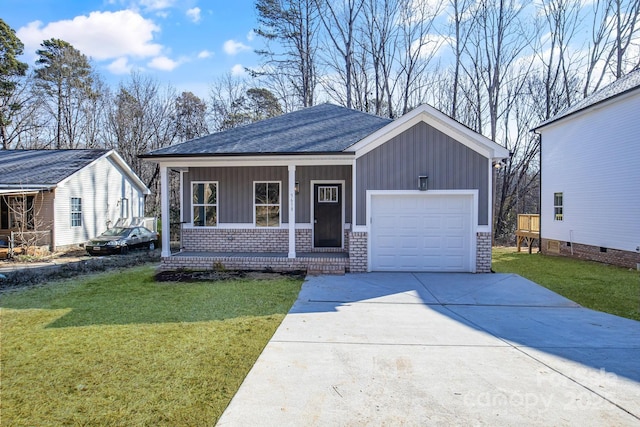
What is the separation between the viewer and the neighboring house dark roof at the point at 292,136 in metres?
9.34

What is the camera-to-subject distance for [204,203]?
11.1m

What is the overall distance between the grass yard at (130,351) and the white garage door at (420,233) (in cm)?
312

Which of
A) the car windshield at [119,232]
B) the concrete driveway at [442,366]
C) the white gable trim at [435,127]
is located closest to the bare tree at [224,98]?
the car windshield at [119,232]

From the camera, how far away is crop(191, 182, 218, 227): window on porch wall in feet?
36.2

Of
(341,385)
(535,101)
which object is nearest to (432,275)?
(341,385)

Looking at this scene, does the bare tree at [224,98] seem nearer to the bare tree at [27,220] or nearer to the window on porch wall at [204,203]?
the bare tree at [27,220]

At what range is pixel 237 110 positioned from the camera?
27453mm

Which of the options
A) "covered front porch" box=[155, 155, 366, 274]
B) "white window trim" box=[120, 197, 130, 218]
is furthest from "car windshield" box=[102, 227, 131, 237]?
"covered front porch" box=[155, 155, 366, 274]

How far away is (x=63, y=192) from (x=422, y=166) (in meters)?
15.1

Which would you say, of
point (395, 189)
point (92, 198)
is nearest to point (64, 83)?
point (92, 198)

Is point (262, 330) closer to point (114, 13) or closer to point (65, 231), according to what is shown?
point (114, 13)

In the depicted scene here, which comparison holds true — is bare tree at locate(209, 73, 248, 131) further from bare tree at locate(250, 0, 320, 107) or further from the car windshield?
the car windshield

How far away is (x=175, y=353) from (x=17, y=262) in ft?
39.4

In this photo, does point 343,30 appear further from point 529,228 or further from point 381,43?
point 529,228
